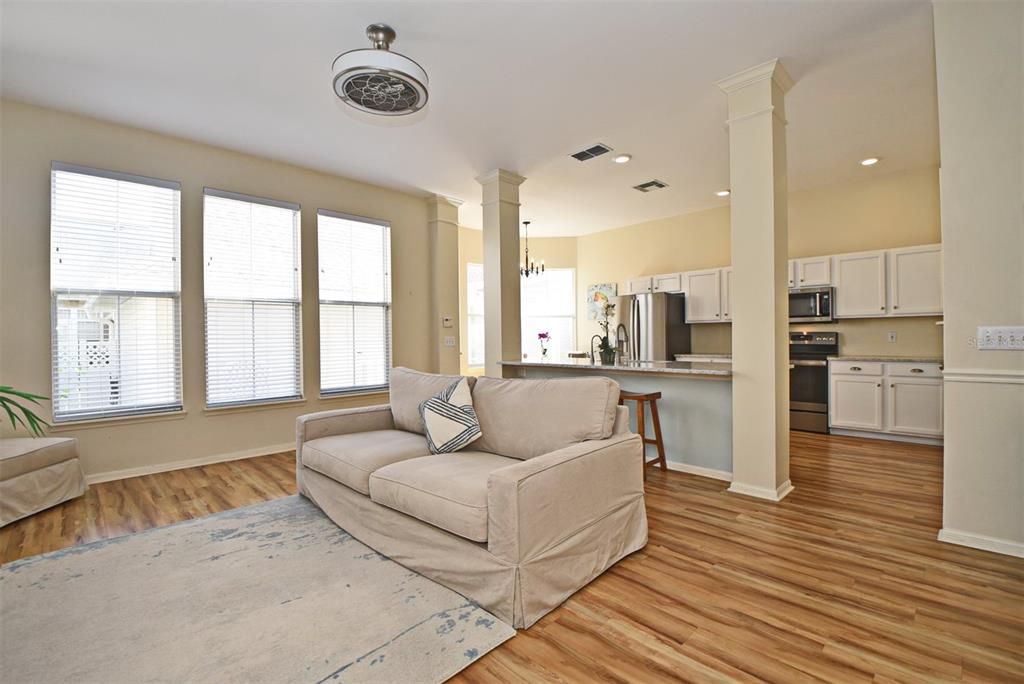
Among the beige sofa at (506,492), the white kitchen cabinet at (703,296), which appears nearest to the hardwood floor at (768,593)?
the beige sofa at (506,492)

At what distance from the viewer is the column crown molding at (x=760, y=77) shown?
307 cm

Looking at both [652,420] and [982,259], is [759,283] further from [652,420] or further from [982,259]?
[652,420]

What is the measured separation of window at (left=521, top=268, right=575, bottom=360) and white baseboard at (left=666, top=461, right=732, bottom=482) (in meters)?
4.36

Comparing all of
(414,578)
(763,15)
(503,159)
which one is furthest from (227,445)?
(763,15)

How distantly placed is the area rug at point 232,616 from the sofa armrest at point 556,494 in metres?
0.34

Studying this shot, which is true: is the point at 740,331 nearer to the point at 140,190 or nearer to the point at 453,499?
the point at 453,499

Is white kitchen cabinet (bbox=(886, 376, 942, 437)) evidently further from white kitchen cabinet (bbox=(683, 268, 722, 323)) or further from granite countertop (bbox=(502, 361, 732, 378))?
granite countertop (bbox=(502, 361, 732, 378))

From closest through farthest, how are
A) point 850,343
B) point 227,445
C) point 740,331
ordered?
point 740,331 < point 227,445 < point 850,343

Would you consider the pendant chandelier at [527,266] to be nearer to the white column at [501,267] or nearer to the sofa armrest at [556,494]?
the white column at [501,267]

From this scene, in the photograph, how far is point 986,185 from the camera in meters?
2.32

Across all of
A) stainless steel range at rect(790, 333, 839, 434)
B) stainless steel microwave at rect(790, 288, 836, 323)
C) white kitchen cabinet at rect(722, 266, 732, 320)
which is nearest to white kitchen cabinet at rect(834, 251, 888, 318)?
stainless steel microwave at rect(790, 288, 836, 323)

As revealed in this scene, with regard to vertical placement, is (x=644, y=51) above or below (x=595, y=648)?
above

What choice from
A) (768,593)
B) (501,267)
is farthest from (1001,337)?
(501,267)

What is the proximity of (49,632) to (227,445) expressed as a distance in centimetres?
282
